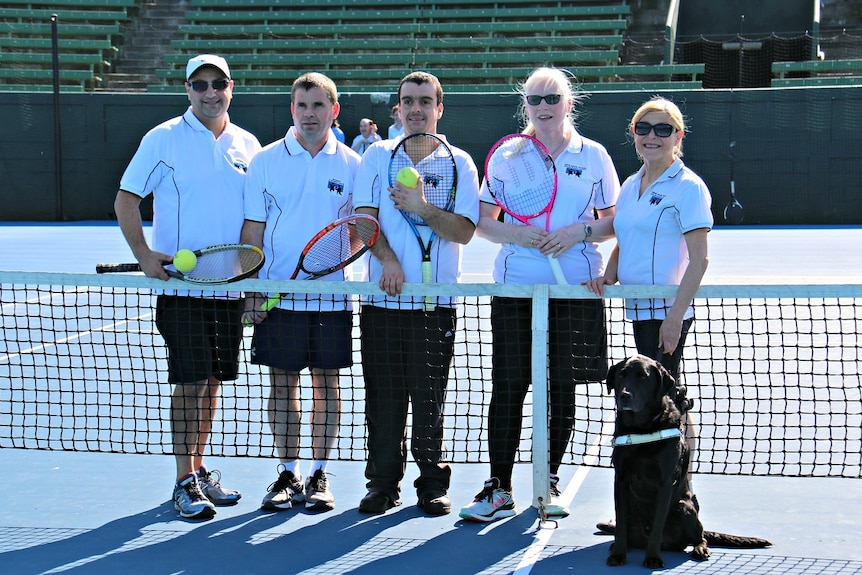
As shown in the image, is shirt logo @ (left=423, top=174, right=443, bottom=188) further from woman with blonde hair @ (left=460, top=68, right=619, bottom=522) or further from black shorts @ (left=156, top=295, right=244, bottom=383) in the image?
black shorts @ (left=156, top=295, right=244, bottom=383)

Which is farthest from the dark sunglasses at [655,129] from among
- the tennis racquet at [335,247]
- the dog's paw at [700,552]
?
the dog's paw at [700,552]

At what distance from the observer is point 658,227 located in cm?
407

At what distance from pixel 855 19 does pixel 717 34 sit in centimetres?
309

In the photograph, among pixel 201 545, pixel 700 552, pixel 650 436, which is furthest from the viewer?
pixel 201 545

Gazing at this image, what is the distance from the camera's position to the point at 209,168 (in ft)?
14.6

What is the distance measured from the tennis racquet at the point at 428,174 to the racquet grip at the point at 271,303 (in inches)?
25.1

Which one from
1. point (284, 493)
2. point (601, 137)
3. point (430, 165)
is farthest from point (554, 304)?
point (601, 137)

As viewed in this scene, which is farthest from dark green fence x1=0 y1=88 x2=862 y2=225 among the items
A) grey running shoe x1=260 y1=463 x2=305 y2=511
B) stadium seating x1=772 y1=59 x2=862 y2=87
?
grey running shoe x1=260 y1=463 x2=305 y2=511

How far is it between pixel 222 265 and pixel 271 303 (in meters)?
0.28

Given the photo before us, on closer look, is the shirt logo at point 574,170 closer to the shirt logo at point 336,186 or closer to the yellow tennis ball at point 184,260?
the shirt logo at point 336,186

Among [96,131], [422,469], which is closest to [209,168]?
[422,469]

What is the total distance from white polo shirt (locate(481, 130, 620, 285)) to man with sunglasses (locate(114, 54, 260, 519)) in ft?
3.87

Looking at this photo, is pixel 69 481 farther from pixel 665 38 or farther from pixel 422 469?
pixel 665 38

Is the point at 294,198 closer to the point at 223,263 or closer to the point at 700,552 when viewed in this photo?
the point at 223,263
